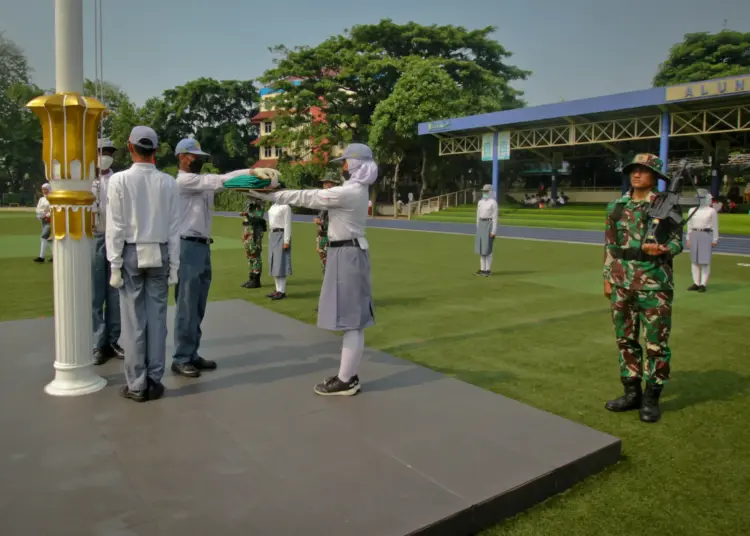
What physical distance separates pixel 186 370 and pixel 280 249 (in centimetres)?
446

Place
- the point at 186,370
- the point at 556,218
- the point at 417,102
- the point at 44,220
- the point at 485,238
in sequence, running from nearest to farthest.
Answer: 1. the point at 186,370
2. the point at 485,238
3. the point at 44,220
4. the point at 556,218
5. the point at 417,102

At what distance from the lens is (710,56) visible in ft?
119

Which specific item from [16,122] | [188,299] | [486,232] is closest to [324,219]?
[188,299]


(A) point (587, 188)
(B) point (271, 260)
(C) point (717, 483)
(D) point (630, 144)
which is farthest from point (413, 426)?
(A) point (587, 188)

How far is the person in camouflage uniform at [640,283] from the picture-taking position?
4.01 metres

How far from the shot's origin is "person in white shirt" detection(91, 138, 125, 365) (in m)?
5.06

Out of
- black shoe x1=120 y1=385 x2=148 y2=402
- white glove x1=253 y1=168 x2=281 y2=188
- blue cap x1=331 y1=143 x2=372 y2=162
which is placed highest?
blue cap x1=331 y1=143 x2=372 y2=162

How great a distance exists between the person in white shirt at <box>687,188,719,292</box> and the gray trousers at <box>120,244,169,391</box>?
346 inches

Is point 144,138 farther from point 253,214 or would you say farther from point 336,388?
point 253,214

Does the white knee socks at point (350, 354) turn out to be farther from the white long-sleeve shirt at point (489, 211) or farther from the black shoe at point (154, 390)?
the white long-sleeve shirt at point (489, 211)

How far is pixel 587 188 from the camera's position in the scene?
39.0m

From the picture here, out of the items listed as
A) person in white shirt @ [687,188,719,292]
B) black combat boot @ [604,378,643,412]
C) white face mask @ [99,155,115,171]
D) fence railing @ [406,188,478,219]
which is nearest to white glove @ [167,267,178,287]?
white face mask @ [99,155,115,171]

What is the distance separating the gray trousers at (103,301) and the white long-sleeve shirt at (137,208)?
4.27 feet

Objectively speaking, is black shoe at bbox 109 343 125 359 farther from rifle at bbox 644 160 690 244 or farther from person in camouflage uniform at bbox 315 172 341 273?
rifle at bbox 644 160 690 244
